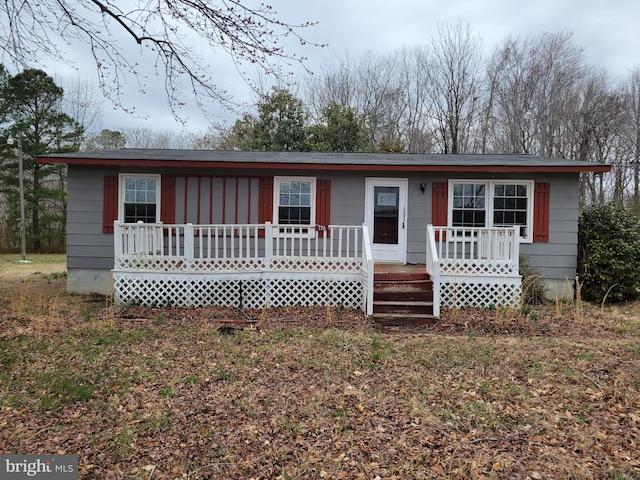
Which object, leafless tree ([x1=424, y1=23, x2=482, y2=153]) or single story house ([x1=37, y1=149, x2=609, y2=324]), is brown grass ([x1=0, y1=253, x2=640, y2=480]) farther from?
leafless tree ([x1=424, y1=23, x2=482, y2=153])

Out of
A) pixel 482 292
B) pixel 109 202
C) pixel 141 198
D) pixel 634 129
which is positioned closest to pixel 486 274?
pixel 482 292

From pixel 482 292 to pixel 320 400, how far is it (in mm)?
4477

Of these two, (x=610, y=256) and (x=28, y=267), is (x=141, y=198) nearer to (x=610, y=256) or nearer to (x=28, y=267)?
(x=28, y=267)

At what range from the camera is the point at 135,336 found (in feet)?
16.8

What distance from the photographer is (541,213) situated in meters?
7.84

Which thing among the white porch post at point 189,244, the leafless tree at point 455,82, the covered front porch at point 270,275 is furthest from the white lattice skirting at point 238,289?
the leafless tree at point 455,82

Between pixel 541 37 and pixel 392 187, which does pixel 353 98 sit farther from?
pixel 392 187

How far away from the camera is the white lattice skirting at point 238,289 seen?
22.7 ft

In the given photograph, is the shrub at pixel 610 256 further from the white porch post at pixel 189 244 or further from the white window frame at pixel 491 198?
the white porch post at pixel 189 244

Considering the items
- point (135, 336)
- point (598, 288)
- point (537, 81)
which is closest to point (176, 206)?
point (135, 336)

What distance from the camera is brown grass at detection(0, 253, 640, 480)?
8.76 ft

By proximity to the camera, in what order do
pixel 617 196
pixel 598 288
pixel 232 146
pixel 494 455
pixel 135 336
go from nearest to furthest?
pixel 494 455
pixel 135 336
pixel 598 288
pixel 617 196
pixel 232 146

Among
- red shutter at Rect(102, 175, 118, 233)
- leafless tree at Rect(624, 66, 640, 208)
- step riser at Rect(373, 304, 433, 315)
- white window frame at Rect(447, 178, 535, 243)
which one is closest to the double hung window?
red shutter at Rect(102, 175, 118, 233)

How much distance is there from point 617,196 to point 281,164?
18.3 m
